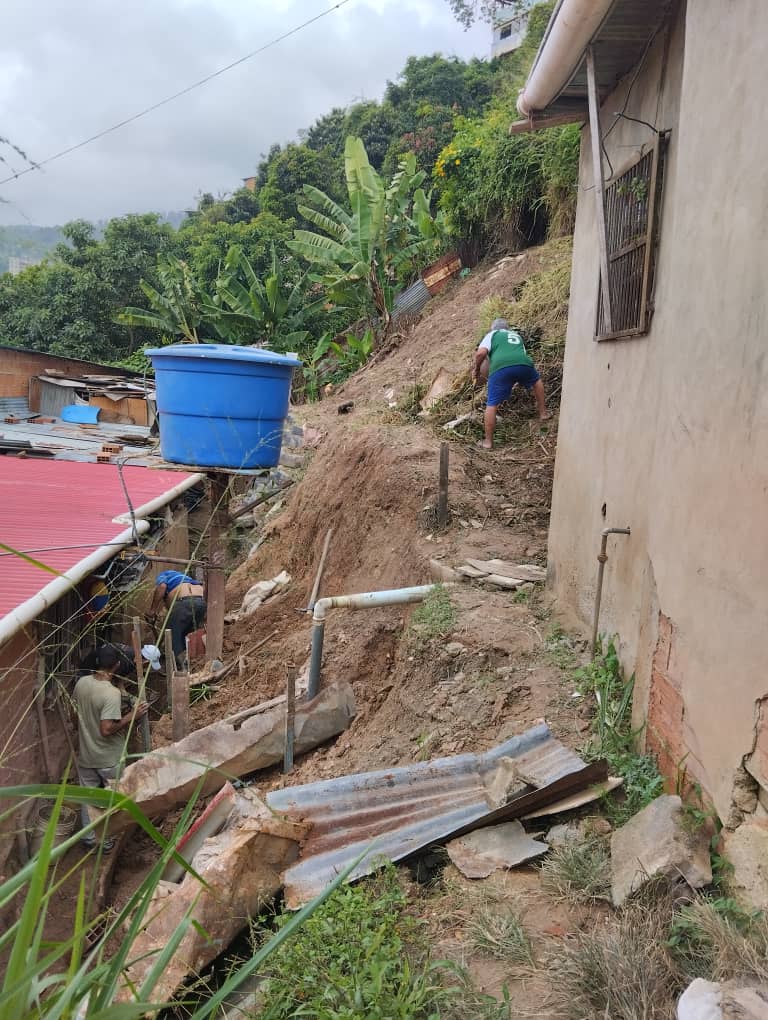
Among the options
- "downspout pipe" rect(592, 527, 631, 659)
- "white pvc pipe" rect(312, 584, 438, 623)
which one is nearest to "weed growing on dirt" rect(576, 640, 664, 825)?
"downspout pipe" rect(592, 527, 631, 659)

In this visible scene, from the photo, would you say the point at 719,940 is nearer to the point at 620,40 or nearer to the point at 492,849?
the point at 492,849

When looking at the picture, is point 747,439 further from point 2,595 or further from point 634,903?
point 2,595

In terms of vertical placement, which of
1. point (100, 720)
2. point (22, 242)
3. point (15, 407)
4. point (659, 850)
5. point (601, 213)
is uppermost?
point (601, 213)

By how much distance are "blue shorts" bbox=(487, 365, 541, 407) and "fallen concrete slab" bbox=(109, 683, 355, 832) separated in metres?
3.97

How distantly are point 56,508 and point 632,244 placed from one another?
556 cm

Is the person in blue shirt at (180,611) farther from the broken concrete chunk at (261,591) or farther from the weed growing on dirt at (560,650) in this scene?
the weed growing on dirt at (560,650)

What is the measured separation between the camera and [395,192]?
15672mm

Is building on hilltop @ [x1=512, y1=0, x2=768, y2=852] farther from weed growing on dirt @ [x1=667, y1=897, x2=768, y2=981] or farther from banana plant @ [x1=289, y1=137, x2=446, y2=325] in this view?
banana plant @ [x1=289, y1=137, x2=446, y2=325]

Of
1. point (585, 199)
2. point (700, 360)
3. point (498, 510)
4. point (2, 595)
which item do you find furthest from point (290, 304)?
point (700, 360)

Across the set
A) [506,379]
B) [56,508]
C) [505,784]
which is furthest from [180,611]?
[505,784]

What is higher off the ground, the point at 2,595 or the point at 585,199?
the point at 585,199

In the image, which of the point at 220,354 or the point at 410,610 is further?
the point at 410,610

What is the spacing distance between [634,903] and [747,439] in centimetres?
165

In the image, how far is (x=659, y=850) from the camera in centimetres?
Answer: 260
